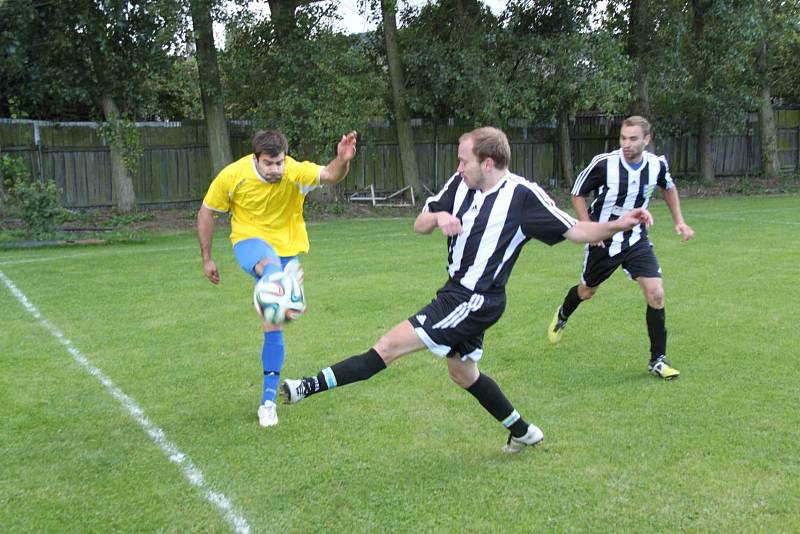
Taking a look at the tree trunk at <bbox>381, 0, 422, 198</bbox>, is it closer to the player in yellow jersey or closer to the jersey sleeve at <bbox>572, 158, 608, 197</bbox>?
the jersey sleeve at <bbox>572, 158, 608, 197</bbox>

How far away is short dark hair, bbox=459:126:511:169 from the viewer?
4.15 m

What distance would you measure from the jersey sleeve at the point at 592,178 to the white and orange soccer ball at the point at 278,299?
2.69m

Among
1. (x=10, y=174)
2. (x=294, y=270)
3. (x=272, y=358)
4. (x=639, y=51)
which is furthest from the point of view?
(x=639, y=51)

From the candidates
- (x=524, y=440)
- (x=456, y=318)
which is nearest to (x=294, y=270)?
(x=456, y=318)

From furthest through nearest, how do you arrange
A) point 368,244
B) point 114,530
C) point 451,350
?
point 368,244 → point 451,350 → point 114,530

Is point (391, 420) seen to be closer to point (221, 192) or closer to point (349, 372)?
point (349, 372)

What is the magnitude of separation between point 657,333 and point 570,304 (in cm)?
96

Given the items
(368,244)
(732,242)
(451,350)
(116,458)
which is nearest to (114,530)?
(116,458)

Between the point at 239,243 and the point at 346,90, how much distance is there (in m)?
14.0

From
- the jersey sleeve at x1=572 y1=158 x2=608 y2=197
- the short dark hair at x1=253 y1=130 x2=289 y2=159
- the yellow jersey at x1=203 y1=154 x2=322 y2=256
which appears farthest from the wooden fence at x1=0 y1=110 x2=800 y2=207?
the short dark hair at x1=253 y1=130 x2=289 y2=159

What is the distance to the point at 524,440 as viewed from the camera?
462 centimetres

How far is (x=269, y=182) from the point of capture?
5.30 m

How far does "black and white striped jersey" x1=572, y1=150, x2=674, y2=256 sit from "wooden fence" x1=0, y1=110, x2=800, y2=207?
527 inches

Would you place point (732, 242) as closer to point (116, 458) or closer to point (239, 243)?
point (239, 243)
